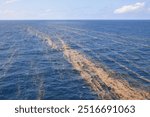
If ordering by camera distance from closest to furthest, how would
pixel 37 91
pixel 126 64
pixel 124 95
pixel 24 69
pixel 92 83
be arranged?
pixel 124 95, pixel 37 91, pixel 92 83, pixel 24 69, pixel 126 64

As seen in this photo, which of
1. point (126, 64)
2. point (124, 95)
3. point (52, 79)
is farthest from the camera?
point (126, 64)

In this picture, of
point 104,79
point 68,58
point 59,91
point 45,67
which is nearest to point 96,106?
point 59,91

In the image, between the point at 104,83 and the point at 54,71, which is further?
the point at 54,71

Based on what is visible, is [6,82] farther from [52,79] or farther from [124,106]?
[124,106]

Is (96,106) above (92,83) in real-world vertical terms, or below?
above

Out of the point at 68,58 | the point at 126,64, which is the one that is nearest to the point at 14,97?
the point at 68,58

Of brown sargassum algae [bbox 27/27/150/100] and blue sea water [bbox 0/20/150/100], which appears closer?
brown sargassum algae [bbox 27/27/150/100]

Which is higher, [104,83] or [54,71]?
[54,71]

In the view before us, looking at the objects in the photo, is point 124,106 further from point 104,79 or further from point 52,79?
point 52,79

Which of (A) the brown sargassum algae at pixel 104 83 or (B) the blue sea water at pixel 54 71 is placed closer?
(A) the brown sargassum algae at pixel 104 83

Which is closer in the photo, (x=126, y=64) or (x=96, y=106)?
(x=96, y=106)
